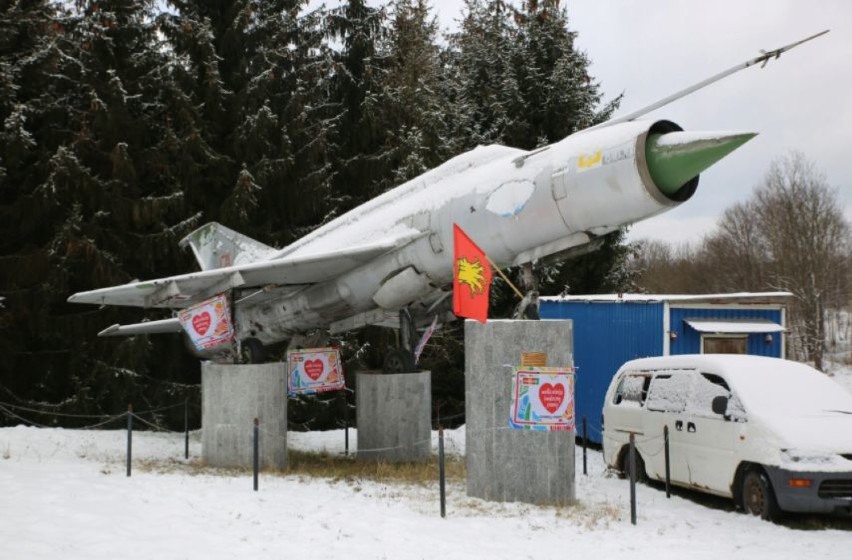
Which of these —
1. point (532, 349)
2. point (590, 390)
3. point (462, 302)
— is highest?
point (462, 302)

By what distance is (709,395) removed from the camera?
9297 millimetres

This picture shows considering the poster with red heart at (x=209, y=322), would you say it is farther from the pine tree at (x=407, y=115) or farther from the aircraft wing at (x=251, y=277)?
the pine tree at (x=407, y=115)

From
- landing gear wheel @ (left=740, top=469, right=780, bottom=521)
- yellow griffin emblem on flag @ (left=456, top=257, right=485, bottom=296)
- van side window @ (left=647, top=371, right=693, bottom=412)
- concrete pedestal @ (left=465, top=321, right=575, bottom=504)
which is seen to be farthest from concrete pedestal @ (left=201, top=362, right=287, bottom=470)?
landing gear wheel @ (left=740, top=469, right=780, bottom=521)

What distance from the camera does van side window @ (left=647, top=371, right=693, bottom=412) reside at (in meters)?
9.80

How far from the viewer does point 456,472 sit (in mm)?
11383

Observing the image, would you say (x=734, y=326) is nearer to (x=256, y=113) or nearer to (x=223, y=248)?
(x=223, y=248)

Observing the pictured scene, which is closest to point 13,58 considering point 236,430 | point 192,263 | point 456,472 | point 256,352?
point 192,263

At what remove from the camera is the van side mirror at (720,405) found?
859 centimetres

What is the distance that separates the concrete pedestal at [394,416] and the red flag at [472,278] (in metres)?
4.03

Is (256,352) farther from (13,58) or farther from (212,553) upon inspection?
(13,58)

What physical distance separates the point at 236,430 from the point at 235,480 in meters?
1.48

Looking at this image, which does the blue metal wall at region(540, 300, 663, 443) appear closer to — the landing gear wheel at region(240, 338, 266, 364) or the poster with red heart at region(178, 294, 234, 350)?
the landing gear wheel at region(240, 338, 266, 364)

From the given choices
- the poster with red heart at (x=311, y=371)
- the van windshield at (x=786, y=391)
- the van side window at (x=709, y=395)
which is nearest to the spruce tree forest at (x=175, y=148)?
the poster with red heart at (x=311, y=371)

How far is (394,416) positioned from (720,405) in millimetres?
5715
